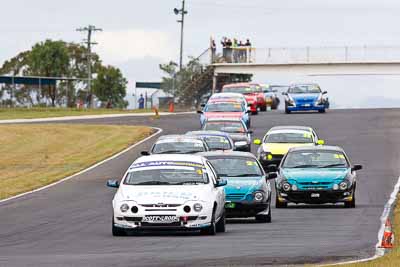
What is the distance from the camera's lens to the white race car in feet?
67.5

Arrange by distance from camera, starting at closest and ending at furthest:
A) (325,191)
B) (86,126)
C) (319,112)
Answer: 1. (325,191)
2. (86,126)
3. (319,112)

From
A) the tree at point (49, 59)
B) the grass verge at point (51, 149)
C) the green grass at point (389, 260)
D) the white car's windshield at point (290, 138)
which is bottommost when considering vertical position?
the grass verge at point (51, 149)

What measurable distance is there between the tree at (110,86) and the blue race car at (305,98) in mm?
56392

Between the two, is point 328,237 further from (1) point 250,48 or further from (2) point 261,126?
(1) point 250,48

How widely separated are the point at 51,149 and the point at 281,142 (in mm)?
16081

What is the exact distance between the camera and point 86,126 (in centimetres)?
6419

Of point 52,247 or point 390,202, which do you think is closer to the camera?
point 52,247

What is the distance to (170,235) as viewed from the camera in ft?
70.1

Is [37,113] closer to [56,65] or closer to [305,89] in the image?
[305,89]

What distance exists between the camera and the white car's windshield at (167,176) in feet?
70.4

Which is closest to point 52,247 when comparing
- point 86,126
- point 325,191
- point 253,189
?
point 253,189

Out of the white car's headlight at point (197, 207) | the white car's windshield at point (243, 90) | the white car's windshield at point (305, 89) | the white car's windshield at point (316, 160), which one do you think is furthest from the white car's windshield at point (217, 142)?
the white car's windshield at point (243, 90)

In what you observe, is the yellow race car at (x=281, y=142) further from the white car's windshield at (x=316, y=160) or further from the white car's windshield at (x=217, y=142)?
the white car's windshield at (x=316, y=160)

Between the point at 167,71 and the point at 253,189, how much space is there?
10506 cm
